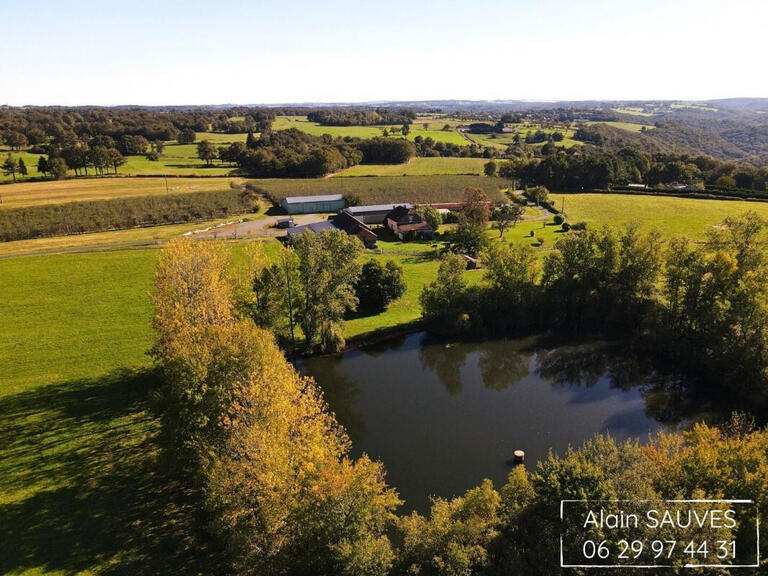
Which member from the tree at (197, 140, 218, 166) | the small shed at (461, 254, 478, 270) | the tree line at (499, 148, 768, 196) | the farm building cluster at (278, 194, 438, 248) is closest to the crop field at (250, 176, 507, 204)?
the farm building cluster at (278, 194, 438, 248)

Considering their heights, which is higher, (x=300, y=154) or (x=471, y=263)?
(x=300, y=154)

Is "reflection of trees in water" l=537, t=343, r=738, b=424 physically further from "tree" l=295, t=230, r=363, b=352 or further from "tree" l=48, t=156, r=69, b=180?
"tree" l=48, t=156, r=69, b=180

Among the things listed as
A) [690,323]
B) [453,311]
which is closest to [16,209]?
[453,311]

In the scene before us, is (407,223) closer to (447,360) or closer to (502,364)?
(447,360)

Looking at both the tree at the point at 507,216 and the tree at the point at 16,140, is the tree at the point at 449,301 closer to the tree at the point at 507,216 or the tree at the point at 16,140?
the tree at the point at 507,216

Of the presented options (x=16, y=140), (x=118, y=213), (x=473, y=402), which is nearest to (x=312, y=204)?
(x=118, y=213)
